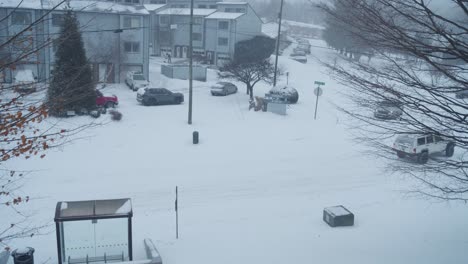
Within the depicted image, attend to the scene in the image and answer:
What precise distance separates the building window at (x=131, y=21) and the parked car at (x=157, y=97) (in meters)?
10.4

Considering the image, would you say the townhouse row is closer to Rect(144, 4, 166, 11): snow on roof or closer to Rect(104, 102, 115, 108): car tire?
Rect(144, 4, 166, 11): snow on roof

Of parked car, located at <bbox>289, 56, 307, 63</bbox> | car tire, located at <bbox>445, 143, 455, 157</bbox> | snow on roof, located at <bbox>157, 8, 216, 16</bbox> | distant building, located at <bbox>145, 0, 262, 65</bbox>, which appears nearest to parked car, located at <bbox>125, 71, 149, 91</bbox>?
distant building, located at <bbox>145, 0, 262, 65</bbox>

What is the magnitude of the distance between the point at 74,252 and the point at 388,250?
23.4ft

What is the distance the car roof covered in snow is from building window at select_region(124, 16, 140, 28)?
2794 centimetres

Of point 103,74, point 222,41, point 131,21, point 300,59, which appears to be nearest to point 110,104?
point 103,74

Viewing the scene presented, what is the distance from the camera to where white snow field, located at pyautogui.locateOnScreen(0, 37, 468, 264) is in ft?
31.4

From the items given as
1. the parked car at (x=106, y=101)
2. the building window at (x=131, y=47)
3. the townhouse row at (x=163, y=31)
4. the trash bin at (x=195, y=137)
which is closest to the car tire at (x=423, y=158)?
the trash bin at (x=195, y=137)

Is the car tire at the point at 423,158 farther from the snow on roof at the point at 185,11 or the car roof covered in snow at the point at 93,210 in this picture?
the snow on roof at the point at 185,11

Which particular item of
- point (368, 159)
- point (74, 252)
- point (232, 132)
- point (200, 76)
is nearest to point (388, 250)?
point (74, 252)

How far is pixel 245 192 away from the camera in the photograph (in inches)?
541

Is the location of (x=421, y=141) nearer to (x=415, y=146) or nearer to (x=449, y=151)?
(x=415, y=146)

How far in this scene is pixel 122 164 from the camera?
1585 centimetres

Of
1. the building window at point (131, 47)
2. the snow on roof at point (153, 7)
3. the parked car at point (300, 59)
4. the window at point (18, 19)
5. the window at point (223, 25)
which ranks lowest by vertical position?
the parked car at point (300, 59)

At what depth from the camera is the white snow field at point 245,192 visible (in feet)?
31.4
